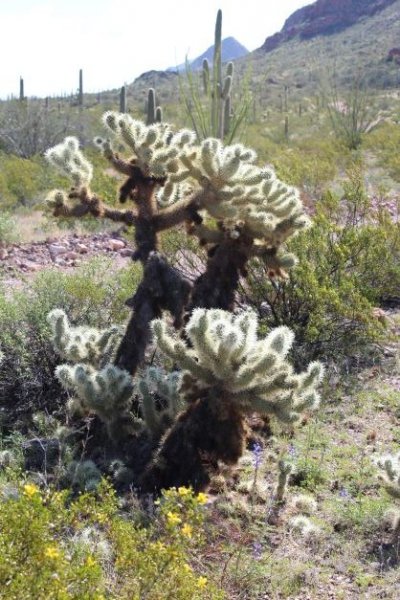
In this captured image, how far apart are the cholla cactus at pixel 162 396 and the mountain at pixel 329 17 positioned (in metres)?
94.3

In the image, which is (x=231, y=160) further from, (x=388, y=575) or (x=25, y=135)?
(x=25, y=135)

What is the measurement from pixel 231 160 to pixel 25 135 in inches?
790

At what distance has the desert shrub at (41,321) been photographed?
6507 mm

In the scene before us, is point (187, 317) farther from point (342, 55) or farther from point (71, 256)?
point (342, 55)

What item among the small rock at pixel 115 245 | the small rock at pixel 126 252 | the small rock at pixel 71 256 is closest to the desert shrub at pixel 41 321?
the small rock at pixel 71 256

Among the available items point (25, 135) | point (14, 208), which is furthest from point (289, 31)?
point (14, 208)

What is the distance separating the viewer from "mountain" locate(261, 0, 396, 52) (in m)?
92.7

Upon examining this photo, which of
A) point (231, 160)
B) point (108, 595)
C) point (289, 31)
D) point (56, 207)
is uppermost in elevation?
point (289, 31)

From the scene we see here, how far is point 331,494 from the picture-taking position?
16.8 feet

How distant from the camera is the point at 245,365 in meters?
4.51

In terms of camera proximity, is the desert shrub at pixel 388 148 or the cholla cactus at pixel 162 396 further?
the desert shrub at pixel 388 148

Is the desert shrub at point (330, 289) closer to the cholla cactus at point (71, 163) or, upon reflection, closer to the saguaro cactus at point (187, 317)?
the saguaro cactus at point (187, 317)

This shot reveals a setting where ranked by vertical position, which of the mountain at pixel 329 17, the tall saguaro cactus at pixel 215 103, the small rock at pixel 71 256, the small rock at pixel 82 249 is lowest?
the small rock at pixel 71 256

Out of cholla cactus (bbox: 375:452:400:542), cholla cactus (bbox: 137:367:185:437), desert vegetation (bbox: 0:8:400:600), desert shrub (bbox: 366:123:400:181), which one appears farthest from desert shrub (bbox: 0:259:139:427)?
desert shrub (bbox: 366:123:400:181)
